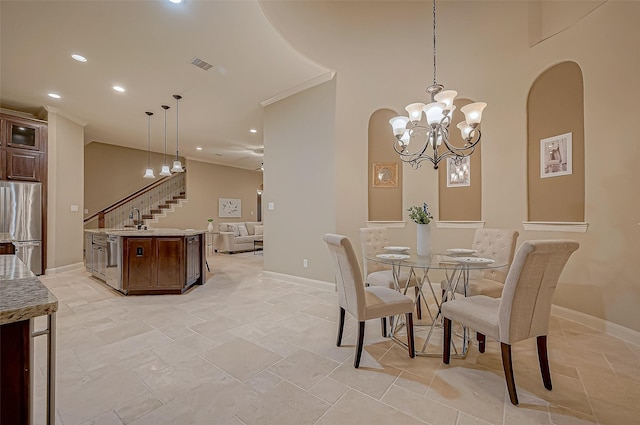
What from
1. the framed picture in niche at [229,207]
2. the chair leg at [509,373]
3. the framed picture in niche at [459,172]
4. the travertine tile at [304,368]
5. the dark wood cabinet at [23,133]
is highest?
the dark wood cabinet at [23,133]

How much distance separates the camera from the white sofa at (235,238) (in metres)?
8.32

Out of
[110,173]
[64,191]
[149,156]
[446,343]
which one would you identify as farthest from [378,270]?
[149,156]

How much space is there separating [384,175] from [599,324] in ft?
9.56

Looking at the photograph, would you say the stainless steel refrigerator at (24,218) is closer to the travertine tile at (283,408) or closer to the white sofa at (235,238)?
the white sofa at (235,238)

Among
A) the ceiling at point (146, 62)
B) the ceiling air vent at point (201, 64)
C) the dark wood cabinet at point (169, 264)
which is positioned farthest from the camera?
the dark wood cabinet at point (169, 264)

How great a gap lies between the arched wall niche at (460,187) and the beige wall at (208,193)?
7601 millimetres

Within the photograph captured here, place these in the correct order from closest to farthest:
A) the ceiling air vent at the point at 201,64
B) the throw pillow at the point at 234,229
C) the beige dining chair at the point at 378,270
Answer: the beige dining chair at the point at 378,270 → the ceiling air vent at the point at 201,64 → the throw pillow at the point at 234,229

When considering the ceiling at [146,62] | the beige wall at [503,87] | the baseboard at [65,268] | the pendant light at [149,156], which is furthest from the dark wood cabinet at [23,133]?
the beige wall at [503,87]

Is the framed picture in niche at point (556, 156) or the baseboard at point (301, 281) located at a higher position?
the framed picture in niche at point (556, 156)

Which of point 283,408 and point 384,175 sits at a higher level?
point 384,175

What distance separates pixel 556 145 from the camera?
128 inches

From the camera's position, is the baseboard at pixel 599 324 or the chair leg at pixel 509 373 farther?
the baseboard at pixel 599 324

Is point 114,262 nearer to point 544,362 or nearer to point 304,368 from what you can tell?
point 304,368

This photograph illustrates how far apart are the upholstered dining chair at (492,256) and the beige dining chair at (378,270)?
348 millimetres
